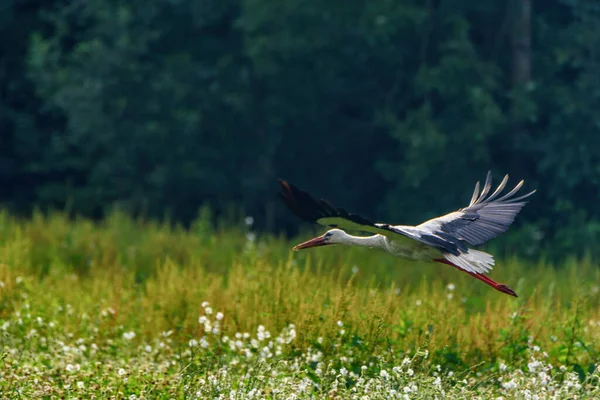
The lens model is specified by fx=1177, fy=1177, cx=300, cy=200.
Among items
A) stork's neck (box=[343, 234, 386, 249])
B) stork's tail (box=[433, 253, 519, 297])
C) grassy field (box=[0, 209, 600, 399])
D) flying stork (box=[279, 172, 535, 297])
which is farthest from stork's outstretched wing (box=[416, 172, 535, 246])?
grassy field (box=[0, 209, 600, 399])

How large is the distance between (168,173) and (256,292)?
14.1 meters

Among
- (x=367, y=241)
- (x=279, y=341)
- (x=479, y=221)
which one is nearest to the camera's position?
(x=279, y=341)

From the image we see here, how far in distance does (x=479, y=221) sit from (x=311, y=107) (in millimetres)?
14961

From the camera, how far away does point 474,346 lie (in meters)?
7.84

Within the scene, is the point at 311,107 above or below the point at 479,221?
below

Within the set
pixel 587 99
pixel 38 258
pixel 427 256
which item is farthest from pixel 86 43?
pixel 427 256

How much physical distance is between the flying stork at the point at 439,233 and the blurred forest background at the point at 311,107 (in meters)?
12.9

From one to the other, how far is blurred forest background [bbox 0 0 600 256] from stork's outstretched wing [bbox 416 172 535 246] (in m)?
12.7

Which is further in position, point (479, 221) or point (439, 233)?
point (479, 221)

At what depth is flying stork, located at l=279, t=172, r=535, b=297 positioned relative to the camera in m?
6.64

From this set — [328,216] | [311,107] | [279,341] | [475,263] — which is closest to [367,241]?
[475,263]

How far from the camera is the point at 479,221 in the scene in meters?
7.84

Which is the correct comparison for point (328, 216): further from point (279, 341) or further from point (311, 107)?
point (311, 107)

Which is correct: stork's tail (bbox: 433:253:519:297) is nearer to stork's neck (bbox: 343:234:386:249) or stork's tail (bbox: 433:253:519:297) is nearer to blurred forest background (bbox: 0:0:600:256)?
stork's neck (bbox: 343:234:386:249)
